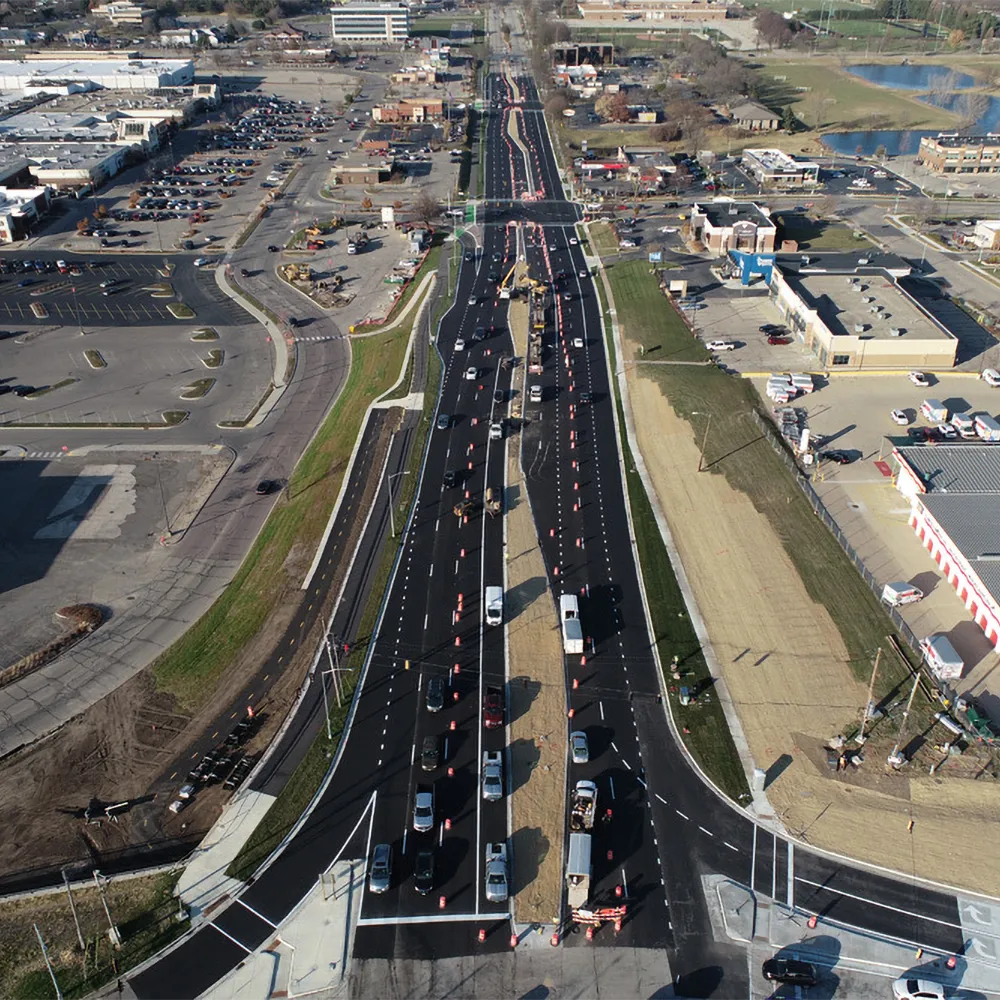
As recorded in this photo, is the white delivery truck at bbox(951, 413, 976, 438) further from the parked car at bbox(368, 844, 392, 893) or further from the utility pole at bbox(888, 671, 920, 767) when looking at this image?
the parked car at bbox(368, 844, 392, 893)

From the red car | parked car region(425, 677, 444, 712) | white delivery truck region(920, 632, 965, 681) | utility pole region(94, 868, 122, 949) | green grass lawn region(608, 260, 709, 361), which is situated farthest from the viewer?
green grass lawn region(608, 260, 709, 361)

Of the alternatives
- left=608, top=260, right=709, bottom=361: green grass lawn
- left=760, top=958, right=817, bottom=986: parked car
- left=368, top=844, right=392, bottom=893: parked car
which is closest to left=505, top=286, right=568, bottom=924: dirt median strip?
left=368, top=844, right=392, bottom=893: parked car

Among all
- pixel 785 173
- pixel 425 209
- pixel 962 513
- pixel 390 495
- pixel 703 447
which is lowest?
pixel 390 495

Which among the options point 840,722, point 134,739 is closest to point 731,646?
point 840,722

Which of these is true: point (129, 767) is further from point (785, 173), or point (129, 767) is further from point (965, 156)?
point (965, 156)

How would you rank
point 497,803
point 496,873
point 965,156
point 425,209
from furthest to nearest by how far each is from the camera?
point 965,156 → point 425,209 → point 497,803 → point 496,873

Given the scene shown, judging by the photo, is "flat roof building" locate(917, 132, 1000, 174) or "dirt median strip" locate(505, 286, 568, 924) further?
"flat roof building" locate(917, 132, 1000, 174)

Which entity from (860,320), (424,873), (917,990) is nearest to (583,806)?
(424,873)
